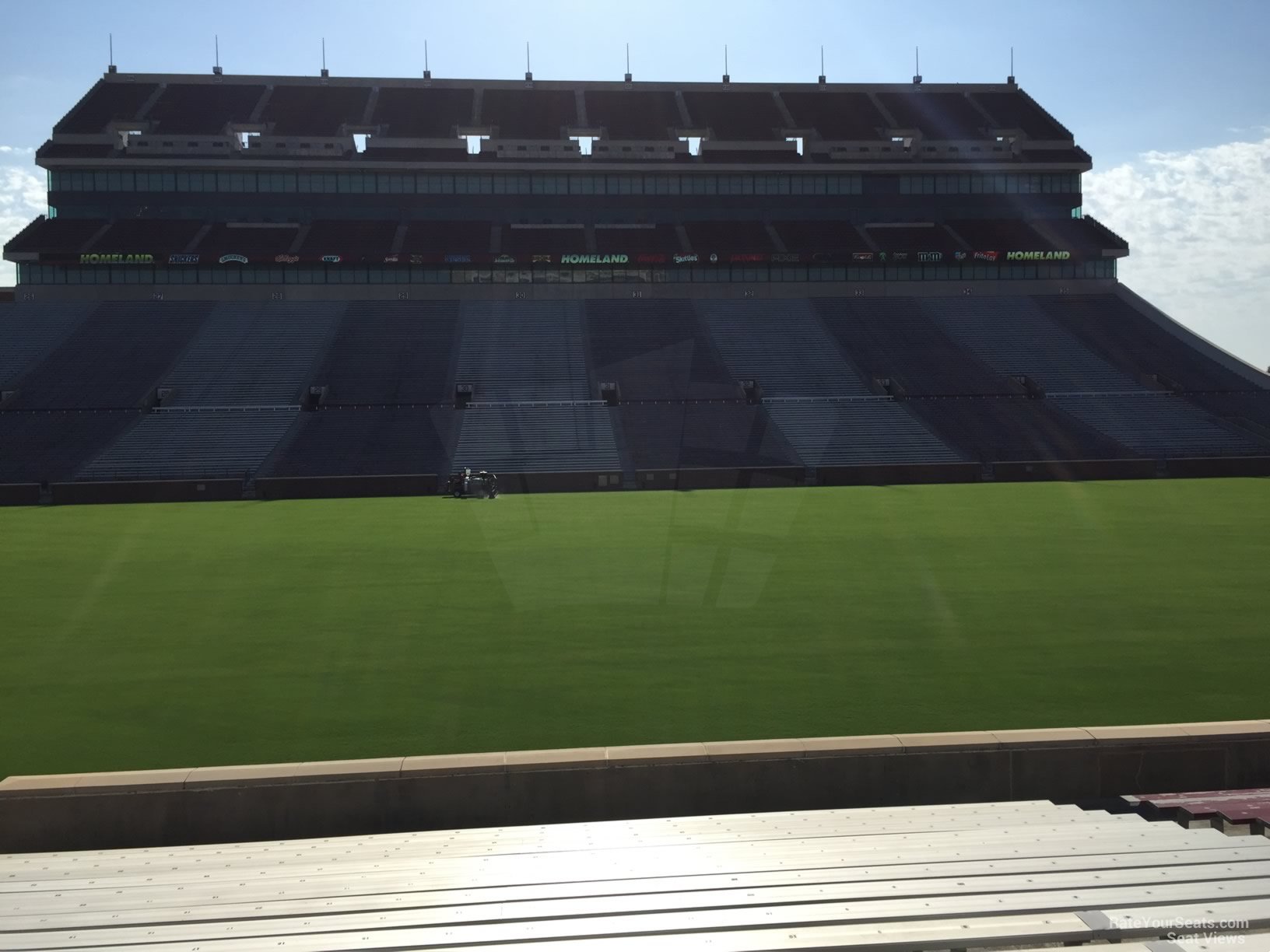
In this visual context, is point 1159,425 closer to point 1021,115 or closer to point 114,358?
point 1021,115

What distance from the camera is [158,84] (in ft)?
233

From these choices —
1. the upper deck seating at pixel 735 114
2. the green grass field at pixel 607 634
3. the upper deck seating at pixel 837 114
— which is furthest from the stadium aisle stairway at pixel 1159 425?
the upper deck seating at pixel 735 114

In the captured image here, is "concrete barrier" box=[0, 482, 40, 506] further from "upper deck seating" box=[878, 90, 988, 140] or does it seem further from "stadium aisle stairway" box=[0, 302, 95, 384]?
"upper deck seating" box=[878, 90, 988, 140]

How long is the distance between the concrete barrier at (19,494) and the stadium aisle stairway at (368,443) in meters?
8.43

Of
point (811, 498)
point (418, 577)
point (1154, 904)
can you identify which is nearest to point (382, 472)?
point (811, 498)

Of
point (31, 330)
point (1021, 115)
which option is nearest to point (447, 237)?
point (31, 330)

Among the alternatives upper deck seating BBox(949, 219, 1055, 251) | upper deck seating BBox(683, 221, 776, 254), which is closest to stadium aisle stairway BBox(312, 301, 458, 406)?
upper deck seating BBox(683, 221, 776, 254)

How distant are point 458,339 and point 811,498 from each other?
28.3m

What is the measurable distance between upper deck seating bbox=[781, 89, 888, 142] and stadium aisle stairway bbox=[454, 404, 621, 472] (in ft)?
98.1

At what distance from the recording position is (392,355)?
2215 inches

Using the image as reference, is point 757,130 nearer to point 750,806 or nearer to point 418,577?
point 418,577

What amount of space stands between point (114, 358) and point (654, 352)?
27644mm

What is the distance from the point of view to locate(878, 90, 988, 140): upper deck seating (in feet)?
231

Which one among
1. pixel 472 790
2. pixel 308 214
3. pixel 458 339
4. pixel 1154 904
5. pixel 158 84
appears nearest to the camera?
pixel 1154 904
